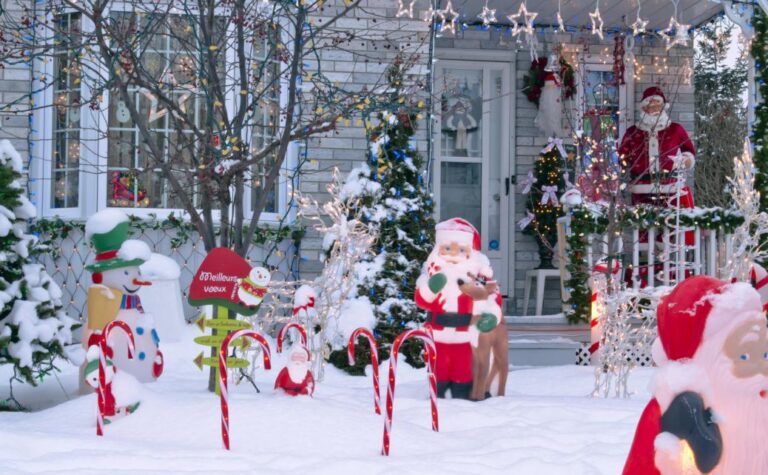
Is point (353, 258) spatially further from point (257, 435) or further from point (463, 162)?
point (463, 162)

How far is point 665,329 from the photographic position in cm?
340

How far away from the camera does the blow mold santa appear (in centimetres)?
670

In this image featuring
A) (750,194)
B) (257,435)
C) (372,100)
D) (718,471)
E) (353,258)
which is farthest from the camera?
(750,194)

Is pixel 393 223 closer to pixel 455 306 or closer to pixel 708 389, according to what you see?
pixel 455 306

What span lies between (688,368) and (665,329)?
17 cm

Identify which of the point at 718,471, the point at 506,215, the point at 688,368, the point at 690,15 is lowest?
the point at 718,471

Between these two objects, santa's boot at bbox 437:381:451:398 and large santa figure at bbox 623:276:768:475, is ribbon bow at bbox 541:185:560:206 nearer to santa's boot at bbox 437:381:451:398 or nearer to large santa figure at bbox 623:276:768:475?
santa's boot at bbox 437:381:451:398

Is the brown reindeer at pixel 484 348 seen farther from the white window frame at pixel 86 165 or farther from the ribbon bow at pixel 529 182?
the ribbon bow at pixel 529 182

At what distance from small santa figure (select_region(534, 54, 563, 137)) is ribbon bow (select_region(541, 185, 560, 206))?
0.69 meters

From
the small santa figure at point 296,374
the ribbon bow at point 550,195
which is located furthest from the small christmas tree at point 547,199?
the small santa figure at point 296,374

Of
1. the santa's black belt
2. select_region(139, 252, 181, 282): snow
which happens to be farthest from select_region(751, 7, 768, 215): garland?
select_region(139, 252, 181, 282): snow

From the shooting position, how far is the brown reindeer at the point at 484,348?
671cm

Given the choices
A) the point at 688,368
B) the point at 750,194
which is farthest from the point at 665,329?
the point at 750,194

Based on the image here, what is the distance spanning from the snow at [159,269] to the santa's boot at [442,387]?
3.16 metres
